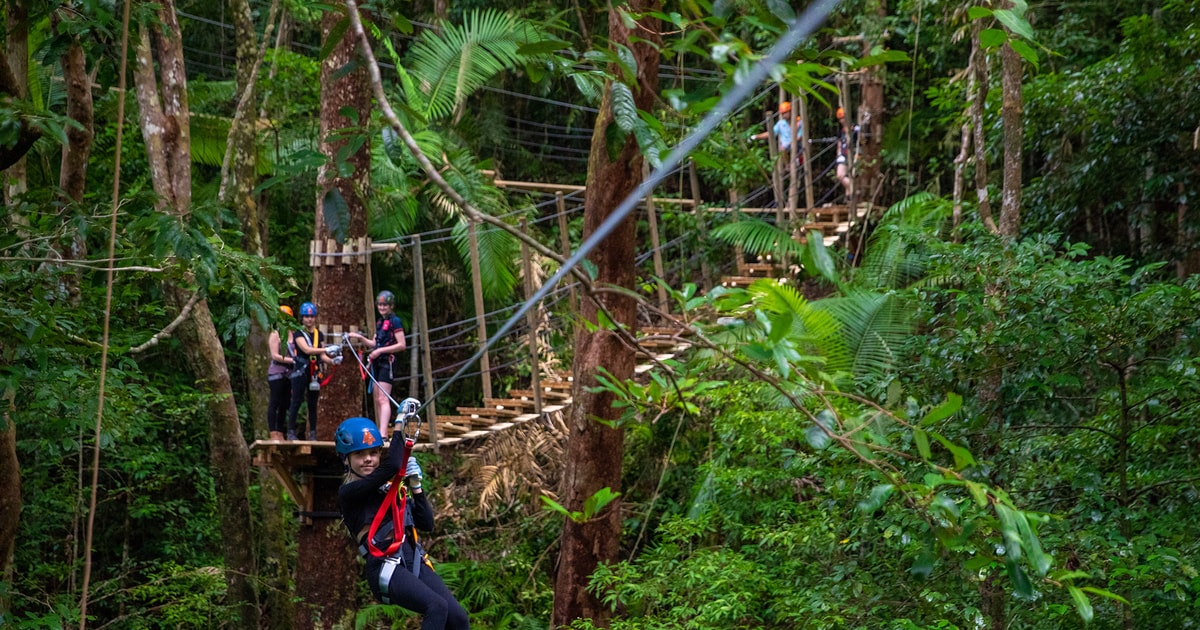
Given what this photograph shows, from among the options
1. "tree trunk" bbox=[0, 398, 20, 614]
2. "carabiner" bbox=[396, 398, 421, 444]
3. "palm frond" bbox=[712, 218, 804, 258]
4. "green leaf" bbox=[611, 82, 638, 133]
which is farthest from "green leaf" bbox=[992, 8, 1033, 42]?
"palm frond" bbox=[712, 218, 804, 258]

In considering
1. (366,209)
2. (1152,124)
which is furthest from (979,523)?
(366,209)

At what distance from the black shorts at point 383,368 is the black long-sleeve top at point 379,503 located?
2.62 meters

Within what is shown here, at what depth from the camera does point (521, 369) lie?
9.84 metres

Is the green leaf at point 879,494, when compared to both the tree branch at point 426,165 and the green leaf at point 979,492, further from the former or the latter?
the tree branch at point 426,165

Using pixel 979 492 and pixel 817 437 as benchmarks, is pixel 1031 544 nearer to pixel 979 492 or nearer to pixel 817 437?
pixel 979 492

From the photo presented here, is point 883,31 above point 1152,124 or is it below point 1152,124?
above

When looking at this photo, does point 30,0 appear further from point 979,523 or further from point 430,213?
point 430,213

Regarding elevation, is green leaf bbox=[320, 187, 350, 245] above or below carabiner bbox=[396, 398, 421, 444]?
above

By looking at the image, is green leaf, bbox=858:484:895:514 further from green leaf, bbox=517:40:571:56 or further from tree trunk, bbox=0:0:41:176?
tree trunk, bbox=0:0:41:176

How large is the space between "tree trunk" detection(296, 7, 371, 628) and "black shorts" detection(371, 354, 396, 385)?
394mm

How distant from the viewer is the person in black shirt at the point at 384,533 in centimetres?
406

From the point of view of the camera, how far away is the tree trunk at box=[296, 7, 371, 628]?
20.4 feet

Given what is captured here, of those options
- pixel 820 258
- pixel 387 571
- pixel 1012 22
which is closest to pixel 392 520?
pixel 387 571

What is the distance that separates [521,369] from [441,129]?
2.35 m
